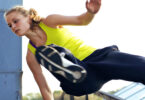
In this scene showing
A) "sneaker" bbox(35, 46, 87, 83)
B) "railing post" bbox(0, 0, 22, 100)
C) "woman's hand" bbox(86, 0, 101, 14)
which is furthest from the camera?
"railing post" bbox(0, 0, 22, 100)

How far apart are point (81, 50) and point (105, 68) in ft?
1.11

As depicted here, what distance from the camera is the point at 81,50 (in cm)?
424

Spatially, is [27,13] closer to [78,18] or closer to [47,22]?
[47,22]

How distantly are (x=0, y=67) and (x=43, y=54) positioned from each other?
316 centimetres

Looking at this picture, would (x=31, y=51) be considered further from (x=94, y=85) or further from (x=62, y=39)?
(x=94, y=85)

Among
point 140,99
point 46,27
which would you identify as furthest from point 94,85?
point 140,99

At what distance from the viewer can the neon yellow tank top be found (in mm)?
4234

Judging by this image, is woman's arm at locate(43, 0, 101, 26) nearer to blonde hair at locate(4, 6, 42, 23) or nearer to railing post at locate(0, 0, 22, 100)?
blonde hair at locate(4, 6, 42, 23)

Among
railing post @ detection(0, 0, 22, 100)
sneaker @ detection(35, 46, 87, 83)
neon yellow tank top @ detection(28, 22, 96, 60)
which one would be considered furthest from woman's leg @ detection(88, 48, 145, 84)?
railing post @ detection(0, 0, 22, 100)

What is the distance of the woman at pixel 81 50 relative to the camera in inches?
157

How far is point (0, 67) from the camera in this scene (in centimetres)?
686

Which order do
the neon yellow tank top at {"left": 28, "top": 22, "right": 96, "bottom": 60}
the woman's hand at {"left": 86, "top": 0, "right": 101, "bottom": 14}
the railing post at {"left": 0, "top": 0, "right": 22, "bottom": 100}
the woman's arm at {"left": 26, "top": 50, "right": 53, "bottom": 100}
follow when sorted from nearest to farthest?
the woman's hand at {"left": 86, "top": 0, "right": 101, "bottom": 14}, the neon yellow tank top at {"left": 28, "top": 22, "right": 96, "bottom": 60}, the woman's arm at {"left": 26, "top": 50, "right": 53, "bottom": 100}, the railing post at {"left": 0, "top": 0, "right": 22, "bottom": 100}

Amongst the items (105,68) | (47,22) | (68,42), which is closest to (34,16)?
(47,22)

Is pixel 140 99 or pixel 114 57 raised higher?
pixel 114 57
